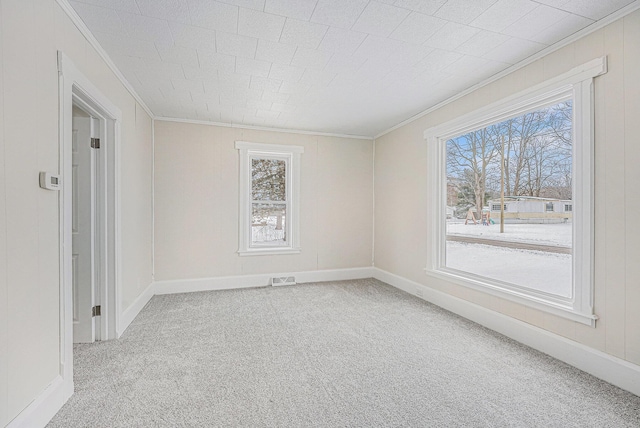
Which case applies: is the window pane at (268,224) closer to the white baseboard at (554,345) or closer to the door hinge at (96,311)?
the door hinge at (96,311)

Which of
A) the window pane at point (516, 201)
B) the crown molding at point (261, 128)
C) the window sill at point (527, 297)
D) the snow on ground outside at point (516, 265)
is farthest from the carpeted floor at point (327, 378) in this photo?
the crown molding at point (261, 128)

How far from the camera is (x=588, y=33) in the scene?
2.21 metres

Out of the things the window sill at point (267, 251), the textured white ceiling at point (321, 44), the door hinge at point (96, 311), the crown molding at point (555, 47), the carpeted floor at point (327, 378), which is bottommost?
the carpeted floor at point (327, 378)

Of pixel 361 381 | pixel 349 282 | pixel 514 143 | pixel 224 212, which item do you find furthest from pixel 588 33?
pixel 224 212

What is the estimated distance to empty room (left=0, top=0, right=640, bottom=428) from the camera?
175 cm

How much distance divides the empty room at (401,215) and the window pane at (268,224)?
73cm

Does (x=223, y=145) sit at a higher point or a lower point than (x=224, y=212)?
higher

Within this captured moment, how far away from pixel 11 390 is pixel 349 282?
4046mm

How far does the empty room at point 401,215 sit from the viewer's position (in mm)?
1750

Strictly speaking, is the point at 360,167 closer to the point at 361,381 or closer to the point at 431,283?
the point at 431,283

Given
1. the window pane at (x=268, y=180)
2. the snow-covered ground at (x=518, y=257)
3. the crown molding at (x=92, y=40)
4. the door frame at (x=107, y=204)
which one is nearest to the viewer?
the crown molding at (x=92, y=40)

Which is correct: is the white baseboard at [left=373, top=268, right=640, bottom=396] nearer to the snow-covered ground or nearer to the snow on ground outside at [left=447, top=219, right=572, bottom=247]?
the snow-covered ground

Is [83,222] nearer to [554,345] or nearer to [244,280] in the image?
[244,280]

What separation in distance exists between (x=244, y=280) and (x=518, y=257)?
3561mm
